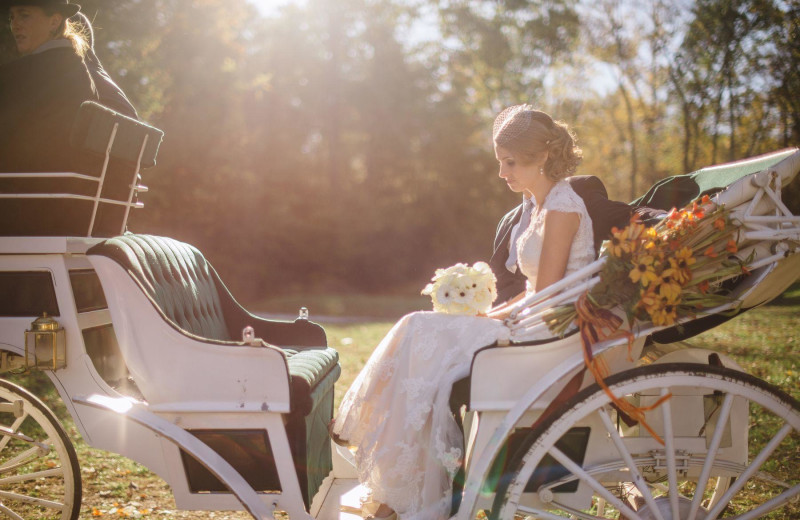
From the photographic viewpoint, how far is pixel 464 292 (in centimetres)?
305

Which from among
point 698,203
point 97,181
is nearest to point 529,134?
point 698,203

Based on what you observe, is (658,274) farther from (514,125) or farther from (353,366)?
(353,366)

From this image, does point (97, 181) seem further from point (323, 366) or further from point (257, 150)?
point (257, 150)

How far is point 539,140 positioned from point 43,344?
2330 mm

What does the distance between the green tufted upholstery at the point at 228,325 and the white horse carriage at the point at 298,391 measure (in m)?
0.01

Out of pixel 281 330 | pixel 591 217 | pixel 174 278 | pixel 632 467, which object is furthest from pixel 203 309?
pixel 632 467

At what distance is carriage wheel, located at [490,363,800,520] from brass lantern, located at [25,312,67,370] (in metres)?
1.88

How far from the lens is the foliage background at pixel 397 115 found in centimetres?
1449

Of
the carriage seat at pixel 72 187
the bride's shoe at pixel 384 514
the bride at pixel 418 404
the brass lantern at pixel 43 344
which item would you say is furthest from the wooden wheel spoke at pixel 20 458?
the bride's shoe at pixel 384 514

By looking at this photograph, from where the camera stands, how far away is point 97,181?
3.08 metres

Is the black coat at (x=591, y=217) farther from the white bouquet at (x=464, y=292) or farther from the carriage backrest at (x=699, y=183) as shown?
the white bouquet at (x=464, y=292)

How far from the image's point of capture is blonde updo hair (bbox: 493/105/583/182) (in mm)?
3154

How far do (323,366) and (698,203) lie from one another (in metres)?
1.82

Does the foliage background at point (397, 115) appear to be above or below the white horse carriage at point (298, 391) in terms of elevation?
above
